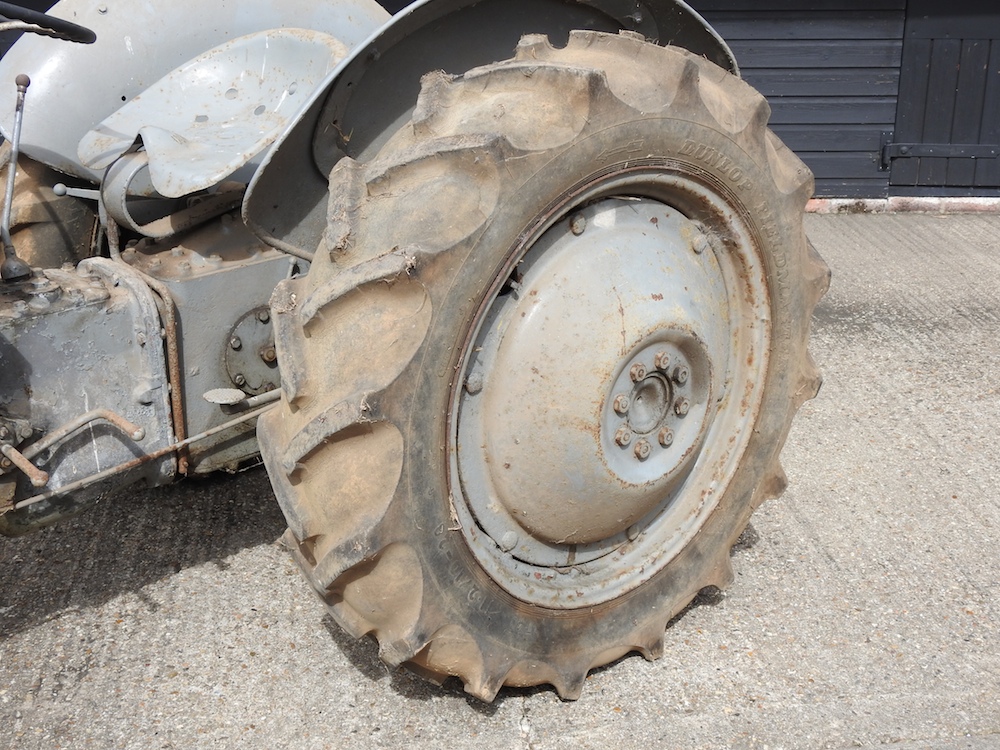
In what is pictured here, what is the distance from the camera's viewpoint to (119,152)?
2.16 m

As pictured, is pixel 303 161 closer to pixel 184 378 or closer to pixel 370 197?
pixel 370 197

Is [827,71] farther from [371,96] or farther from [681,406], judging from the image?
[371,96]

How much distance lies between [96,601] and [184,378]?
0.69m

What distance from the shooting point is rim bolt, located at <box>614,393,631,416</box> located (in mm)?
1973

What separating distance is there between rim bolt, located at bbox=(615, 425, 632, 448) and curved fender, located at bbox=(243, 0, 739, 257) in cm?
72

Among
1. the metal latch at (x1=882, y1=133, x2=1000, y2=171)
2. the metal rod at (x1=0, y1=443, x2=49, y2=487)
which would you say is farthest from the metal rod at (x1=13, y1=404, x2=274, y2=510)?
the metal latch at (x1=882, y1=133, x2=1000, y2=171)

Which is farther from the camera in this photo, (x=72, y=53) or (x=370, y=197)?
(x=72, y=53)

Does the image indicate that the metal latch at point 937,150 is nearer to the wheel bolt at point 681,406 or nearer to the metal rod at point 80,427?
the wheel bolt at point 681,406

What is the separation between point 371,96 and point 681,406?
0.89m

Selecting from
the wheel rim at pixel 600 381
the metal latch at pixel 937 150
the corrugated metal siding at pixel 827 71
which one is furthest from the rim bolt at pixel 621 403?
the metal latch at pixel 937 150

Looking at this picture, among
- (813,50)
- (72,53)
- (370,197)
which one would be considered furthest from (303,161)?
(813,50)

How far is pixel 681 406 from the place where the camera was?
213 centimetres

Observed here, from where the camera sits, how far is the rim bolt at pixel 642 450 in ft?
6.73

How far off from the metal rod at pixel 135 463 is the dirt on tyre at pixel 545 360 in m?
0.30
